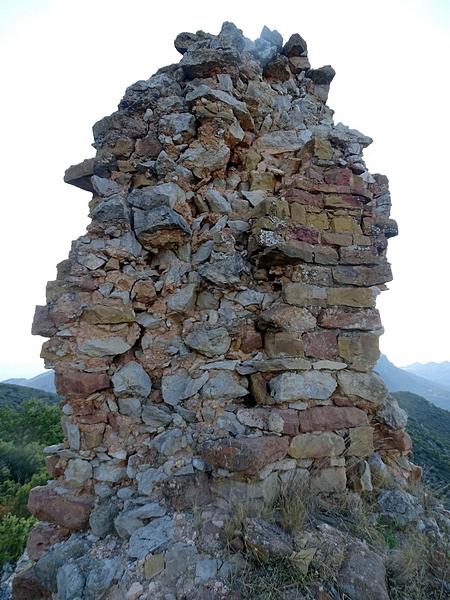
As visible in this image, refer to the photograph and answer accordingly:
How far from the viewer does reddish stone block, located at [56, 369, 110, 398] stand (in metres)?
2.64

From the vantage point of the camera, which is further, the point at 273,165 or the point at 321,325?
the point at 273,165

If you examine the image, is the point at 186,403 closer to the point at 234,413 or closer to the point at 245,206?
the point at 234,413

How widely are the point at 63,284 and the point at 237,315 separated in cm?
150

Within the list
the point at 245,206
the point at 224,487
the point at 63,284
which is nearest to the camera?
the point at 224,487

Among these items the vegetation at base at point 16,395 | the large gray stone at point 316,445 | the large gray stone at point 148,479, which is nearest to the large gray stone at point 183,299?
the large gray stone at point 148,479

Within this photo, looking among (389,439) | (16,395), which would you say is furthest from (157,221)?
(16,395)

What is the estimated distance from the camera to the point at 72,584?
202cm

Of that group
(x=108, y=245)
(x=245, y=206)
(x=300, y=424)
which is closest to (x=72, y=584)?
(x=300, y=424)

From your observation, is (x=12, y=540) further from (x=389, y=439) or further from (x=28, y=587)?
(x=389, y=439)

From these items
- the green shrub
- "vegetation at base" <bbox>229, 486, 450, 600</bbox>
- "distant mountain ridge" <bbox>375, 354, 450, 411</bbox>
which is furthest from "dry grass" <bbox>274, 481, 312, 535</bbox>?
"distant mountain ridge" <bbox>375, 354, 450, 411</bbox>

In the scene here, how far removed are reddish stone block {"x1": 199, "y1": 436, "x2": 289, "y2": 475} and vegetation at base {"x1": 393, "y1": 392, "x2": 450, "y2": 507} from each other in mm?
1735

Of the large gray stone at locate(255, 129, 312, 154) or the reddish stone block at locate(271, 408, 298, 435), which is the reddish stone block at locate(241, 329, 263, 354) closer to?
the reddish stone block at locate(271, 408, 298, 435)

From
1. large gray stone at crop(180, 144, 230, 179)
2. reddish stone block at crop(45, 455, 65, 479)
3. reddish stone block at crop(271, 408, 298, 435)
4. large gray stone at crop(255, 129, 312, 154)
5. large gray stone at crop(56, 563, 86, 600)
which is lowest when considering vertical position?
large gray stone at crop(56, 563, 86, 600)

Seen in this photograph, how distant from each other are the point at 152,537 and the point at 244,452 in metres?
0.79
